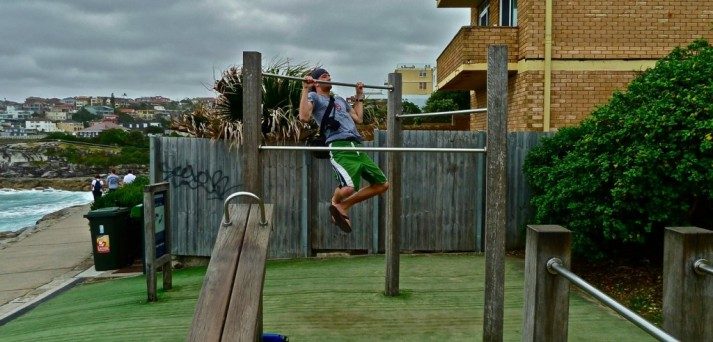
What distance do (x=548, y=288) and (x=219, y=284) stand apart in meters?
1.37

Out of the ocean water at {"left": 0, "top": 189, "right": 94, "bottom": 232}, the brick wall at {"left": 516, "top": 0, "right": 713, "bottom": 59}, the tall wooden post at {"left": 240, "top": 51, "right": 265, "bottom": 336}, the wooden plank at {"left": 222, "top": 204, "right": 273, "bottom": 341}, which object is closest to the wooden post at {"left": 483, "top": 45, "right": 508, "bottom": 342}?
the tall wooden post at {"left": 240, "top": 51, "right": 265, "bottom": 336}

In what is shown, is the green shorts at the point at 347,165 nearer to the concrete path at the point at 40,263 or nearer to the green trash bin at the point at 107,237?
the concrete path at the point at 40,263

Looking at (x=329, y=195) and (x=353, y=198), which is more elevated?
(x=353, y=198)

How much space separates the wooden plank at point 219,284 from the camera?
2430 millimetres

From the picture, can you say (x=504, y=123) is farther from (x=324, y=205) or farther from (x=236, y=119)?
(x=236, y=119)

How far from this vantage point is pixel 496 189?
Answer: 4.38m

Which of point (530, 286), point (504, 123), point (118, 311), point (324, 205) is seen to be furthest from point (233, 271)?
point (324, 205)

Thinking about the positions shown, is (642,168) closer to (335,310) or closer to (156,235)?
(335,310)

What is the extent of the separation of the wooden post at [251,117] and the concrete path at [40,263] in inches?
157

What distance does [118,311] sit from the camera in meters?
6.00

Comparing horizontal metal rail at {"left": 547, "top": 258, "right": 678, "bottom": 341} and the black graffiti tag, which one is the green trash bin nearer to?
the black graffiti tag

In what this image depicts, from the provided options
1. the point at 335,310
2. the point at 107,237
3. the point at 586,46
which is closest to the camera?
the point at 335,310

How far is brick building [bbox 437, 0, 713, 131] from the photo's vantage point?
12.7 metres

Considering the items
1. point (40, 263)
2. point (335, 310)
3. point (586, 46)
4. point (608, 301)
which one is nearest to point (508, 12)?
point (586, 46)
